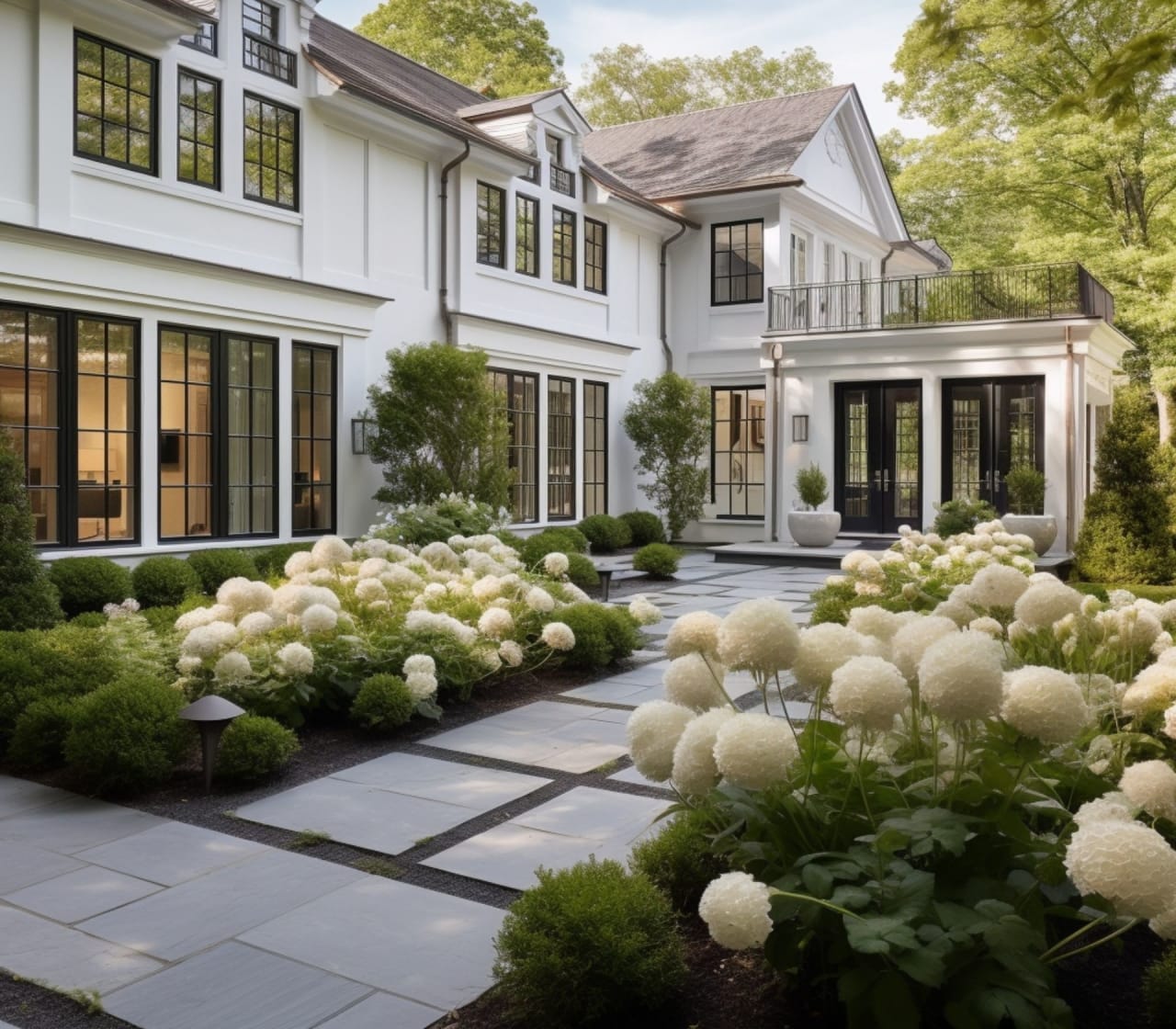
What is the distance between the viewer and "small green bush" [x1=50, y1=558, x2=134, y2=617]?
870 cm

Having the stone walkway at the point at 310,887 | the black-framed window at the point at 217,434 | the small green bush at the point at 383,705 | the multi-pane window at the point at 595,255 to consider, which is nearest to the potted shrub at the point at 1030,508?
the multi-pane window at the point at 595,255

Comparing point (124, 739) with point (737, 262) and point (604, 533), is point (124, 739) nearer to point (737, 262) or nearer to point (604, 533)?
point (604, 533)

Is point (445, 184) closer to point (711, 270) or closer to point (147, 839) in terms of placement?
point (711, 270)

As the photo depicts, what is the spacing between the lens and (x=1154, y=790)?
6.67ft

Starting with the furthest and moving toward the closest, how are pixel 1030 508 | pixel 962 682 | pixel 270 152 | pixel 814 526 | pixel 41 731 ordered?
pixel 814 526 < pixel 1030 508 < pixel 270 152 < pixel 41 731 < pixel 962 682

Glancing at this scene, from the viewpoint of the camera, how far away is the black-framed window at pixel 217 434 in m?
10.6

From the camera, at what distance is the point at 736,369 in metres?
19.0

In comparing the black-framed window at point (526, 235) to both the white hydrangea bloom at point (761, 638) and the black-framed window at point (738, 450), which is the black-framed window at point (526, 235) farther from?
the white hydrangea bloom at point (761, 638)

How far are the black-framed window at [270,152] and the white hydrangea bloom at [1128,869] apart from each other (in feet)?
37.0

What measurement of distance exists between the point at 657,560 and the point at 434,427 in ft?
10.2

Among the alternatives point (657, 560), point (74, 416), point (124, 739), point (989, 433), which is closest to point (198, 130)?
point (74, 416)

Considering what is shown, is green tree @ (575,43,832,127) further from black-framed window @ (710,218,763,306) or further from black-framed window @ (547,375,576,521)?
black-framed window @ (547,375,576,521)

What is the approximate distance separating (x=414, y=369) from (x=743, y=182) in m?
8.24

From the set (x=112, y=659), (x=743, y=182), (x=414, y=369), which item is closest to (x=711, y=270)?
(x=743, y=182)
